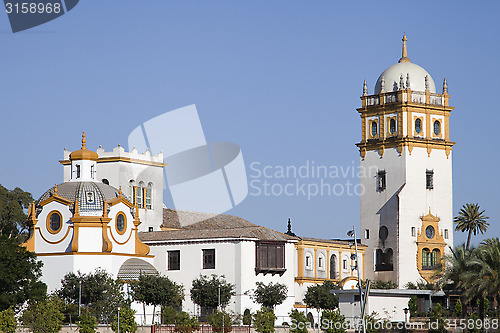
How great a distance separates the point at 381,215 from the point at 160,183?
1943 centimetres

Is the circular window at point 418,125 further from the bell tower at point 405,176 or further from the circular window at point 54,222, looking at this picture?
the circular window at point 54,222

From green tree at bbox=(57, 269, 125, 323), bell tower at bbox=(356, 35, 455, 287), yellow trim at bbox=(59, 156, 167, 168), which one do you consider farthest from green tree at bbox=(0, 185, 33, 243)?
bell tower at bbox=(356, 35, 455, 287)

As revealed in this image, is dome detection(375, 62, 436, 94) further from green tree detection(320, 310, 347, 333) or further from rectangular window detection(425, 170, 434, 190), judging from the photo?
green tree detection(320, 310, 347, 333)

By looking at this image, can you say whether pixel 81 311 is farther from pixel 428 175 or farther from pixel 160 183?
pixel 428 175

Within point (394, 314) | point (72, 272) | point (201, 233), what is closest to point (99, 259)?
point (72, 272)

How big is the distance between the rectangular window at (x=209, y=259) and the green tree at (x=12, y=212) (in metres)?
21.3

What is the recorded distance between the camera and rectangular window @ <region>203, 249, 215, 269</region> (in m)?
83.8

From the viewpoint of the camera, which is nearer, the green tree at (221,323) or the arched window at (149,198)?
the green tree at (221,323)

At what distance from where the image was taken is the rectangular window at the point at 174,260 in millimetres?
85250

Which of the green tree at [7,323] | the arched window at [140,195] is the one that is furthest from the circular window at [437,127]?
the green tree at [7,323]

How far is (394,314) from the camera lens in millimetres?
77500

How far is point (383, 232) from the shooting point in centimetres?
9638

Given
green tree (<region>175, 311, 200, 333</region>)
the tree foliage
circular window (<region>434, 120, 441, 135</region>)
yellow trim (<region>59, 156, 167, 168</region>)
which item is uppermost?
circular window (<region>434, 120, 441, 135</region>)

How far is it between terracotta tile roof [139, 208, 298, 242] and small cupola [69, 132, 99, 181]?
6589 mm
